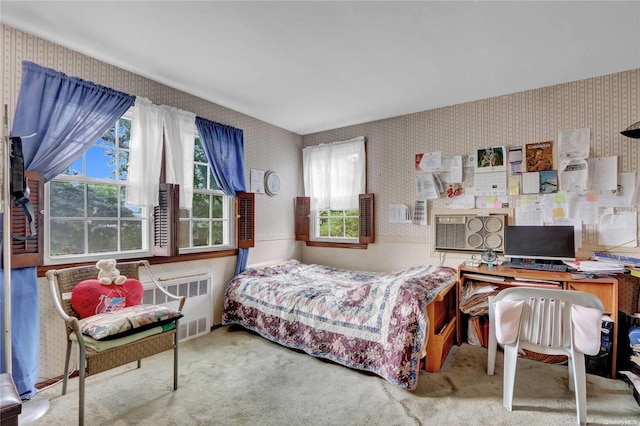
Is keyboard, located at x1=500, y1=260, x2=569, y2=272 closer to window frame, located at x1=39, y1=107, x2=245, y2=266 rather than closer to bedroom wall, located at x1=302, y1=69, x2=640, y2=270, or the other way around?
bedroom wall, located at x1=302, y1=69, x2=640, y2=270

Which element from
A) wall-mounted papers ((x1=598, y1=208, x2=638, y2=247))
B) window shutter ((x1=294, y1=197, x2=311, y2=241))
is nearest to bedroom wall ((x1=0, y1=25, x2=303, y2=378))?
window shutter ((x1=294, y1=197, x2=311, y2=241))

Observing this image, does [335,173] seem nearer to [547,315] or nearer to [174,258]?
[174,258]

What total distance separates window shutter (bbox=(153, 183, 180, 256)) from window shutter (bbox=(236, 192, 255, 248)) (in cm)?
80

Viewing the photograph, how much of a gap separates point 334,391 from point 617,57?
3264 millimetres

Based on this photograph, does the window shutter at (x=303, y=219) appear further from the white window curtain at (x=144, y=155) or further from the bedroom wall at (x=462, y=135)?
the white window curtain at (x=144, y=155)

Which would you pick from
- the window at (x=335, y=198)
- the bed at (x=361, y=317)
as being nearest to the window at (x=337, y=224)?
the window at (x=335, y=198)

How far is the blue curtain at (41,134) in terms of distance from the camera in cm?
197

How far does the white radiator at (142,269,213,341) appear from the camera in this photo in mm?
2818

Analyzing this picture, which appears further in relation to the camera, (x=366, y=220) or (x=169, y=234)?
(x=366, y=220)

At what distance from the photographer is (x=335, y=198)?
411cm

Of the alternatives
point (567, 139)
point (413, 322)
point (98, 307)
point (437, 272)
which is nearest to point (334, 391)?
point (413, 322)

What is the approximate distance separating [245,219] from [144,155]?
1.25 m

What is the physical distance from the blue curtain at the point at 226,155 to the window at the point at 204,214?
15 cm

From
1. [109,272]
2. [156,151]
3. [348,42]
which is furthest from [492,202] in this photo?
[109,272]
